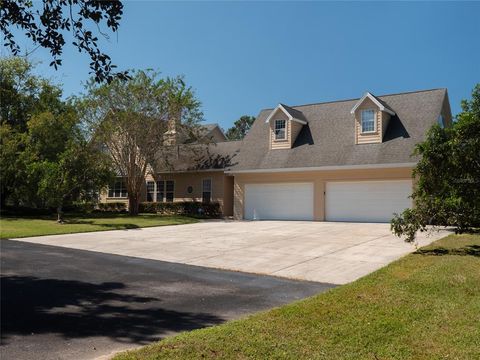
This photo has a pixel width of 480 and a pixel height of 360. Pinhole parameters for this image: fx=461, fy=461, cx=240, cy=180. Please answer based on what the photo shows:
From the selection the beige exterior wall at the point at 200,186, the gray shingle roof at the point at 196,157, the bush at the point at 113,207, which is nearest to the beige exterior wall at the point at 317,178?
the beige exterior wall at the point at 200,186

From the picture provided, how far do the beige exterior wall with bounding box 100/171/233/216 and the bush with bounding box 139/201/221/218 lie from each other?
0.54 metres

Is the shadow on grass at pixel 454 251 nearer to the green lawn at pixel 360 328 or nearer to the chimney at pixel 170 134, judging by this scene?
the green lawn at pixel 360 328

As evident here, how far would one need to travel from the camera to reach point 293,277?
892cm

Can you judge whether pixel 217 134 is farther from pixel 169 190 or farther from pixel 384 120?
pixel 384 120

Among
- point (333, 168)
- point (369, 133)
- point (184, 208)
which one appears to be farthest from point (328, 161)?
point (184, 208)

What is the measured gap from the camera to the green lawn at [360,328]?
4602mm

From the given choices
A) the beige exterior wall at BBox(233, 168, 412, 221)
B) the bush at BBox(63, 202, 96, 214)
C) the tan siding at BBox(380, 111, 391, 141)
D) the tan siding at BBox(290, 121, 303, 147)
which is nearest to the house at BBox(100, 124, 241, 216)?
the beige exterior wall at BBox(233, 168, 412, 221)

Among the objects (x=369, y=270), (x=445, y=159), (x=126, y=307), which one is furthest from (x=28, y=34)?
(x=445, y=159)

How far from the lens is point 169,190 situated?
3177 cm

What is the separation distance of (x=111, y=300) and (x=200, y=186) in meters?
23.2

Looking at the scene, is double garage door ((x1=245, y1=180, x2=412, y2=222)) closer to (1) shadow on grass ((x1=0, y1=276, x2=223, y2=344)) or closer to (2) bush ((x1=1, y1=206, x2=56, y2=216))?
(2) bush ((x1=1, y1=206, x2=56, y2=216))

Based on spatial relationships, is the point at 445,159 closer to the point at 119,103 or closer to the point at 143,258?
the point at 143,258

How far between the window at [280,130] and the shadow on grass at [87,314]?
19.5 metres

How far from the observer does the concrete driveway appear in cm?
982
